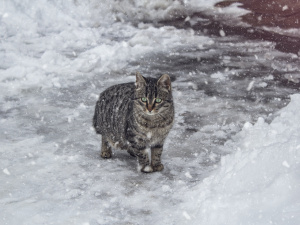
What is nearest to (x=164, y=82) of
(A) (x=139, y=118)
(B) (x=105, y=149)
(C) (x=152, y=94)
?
(C) (x=152, y=94)

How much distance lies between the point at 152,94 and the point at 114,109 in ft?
2.85

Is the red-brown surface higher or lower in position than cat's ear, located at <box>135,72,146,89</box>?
lower

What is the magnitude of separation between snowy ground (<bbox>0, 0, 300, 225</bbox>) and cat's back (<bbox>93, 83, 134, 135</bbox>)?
1.43 feet

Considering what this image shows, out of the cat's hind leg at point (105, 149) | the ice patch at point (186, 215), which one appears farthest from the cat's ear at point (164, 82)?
the ice patch at point (186, 215)

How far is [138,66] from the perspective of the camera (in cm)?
988

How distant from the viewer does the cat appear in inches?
211

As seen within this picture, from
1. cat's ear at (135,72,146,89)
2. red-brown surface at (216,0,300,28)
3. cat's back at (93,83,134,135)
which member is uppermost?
cat's ear at (135,72,146,89)

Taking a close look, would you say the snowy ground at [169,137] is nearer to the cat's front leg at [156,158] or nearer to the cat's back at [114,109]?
the cat's front leg at [156,158]

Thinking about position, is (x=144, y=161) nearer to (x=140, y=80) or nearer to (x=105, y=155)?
(x=105, y=155)

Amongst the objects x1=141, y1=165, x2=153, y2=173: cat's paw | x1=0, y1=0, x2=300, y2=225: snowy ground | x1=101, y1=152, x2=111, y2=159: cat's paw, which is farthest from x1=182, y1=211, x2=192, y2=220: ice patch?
x1=101, y1=152, x2=111, y2=159: cat's paw

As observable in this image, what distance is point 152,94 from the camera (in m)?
5.30

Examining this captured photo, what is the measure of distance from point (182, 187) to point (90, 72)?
184 inches

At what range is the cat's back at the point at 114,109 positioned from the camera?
5848 mm

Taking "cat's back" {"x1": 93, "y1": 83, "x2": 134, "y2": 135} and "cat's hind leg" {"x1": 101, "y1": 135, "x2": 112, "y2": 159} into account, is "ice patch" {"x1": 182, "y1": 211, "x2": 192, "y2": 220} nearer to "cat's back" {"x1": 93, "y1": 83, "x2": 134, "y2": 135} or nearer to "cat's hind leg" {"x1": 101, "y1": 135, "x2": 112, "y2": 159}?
"cat's back" {"x1": 93, "y1": 83, "x2": 134, "y2": 135}
